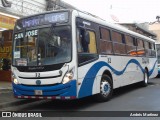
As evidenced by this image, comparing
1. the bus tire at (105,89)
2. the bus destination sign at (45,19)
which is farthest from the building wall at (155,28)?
the bus destination sign at (45,19)

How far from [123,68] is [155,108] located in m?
3.79

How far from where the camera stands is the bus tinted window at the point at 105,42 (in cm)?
1110

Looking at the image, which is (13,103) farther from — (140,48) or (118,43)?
(140,48)

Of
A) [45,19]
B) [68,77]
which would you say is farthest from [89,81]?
[45,19]

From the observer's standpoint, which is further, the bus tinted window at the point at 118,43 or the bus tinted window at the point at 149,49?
the bus tinted window at the point at 149,49

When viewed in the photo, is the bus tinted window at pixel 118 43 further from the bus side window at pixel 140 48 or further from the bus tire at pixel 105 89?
the bus side window at pixel 140 48

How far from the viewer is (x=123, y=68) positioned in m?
13.1

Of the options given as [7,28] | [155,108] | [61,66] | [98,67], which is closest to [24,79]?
[61,66]

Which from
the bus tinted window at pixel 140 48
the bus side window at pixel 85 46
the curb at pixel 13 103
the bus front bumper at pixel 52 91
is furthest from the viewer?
the bus tinted window at pixel 140 48

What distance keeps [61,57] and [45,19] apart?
4.71 feet

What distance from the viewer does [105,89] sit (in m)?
11.0

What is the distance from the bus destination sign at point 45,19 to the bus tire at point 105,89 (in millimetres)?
2699

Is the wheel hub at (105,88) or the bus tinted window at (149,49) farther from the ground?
the bus tinted window at (149,49)

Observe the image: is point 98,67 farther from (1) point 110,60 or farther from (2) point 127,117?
(2) point 127,117
